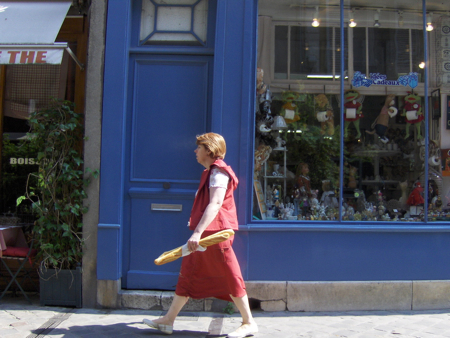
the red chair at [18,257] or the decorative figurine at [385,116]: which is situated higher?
the decorative figurine at [385,116]

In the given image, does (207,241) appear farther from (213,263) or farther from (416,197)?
(416,197)

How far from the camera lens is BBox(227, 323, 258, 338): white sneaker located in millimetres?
3705

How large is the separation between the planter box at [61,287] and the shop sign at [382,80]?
13.0ft

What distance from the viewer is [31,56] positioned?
433 centimetres

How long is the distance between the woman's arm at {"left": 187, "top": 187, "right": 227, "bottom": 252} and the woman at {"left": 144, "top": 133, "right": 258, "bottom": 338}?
0.06ft

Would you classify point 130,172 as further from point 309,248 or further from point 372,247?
point 372,247

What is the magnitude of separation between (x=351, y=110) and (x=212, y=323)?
2953 mm

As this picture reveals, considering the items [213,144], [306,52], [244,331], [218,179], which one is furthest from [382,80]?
[244,331]

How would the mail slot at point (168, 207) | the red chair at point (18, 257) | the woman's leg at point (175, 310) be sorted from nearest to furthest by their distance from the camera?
1. the woman's leg at point (175, 310)
2. the red chair at point (18, 257)
3. the mail slot at point (168, 207)

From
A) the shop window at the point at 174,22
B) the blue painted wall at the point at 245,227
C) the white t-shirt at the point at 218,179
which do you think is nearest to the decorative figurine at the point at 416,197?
the blue painted wall at the point at 245,227

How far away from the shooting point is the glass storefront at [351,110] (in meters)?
4.99

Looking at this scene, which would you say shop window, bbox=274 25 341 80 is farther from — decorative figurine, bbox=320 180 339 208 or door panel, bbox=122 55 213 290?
decorative figurine, bbox=320 180 339 208

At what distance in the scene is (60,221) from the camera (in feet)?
15.2

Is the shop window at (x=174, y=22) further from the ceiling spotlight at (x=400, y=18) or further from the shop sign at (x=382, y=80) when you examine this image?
the ceiling spotlight at (x=400, y=18)
